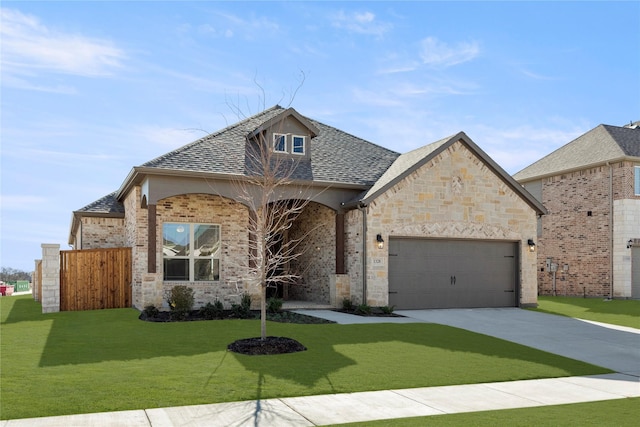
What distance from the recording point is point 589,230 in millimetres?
28578

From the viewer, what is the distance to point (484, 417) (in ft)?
23.2

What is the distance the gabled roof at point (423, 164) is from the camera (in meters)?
18.7

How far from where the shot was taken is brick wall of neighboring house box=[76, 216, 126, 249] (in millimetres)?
22984

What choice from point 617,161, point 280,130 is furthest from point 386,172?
point 617,161

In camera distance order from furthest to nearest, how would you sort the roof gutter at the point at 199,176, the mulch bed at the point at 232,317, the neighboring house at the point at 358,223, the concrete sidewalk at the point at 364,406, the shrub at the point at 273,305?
the neighboring house at the point at 358,223, the shrub at the point at 273,305, the roof gutter at the point at 199,176, the mulch bed at the point at 232,317, the concrete sidewalk at the point at 364,406

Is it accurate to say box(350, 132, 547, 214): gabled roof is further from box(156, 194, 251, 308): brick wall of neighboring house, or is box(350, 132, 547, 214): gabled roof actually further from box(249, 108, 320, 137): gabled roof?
box(156, 194, 251, 308): brick wall of neighboring house

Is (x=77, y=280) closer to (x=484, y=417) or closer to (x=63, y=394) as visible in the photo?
(x=63, y=394)

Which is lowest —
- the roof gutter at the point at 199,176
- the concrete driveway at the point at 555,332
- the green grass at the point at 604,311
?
the green grass at the point at 604,311

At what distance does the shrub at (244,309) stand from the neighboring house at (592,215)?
19236mm

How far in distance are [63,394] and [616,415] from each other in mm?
7323

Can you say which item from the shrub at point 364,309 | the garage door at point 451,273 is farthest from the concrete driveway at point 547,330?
the shrub at point 364,309

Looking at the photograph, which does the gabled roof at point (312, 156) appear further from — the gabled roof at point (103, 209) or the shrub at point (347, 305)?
the gabled roof at point (103, 209)

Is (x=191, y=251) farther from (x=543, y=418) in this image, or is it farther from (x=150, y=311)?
(x=543, y=418)

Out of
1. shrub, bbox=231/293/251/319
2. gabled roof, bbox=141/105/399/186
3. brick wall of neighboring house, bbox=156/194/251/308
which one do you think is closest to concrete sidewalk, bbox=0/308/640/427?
shrub, bbox=231/293/251/319
